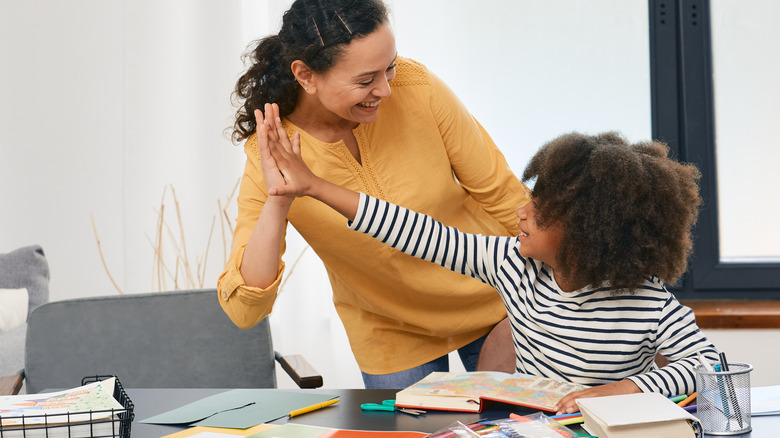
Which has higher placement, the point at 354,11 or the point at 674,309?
the point at 354,11

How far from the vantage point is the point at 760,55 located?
2809 millimetres

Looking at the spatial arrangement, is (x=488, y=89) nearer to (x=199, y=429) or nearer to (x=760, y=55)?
(x=760, y=55)

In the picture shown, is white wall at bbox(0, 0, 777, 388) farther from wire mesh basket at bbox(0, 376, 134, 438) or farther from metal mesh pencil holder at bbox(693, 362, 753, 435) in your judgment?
metal mesh pencil holder at bbox(693, 362, 753, 435)

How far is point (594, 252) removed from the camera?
4.09 feet

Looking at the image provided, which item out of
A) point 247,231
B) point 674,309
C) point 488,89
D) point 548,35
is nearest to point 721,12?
point 548,35

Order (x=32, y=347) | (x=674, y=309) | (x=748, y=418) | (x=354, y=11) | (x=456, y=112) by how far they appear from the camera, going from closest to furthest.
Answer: (x=748, y=418)
(x=674, y=309)
(x=354, y=11)
(x=456, y=112)
(x=32, y=347)

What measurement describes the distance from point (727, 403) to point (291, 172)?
0.79 meters

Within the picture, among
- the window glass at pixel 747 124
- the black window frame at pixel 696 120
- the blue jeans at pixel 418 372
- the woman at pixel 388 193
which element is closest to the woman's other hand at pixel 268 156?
the woman at pixel 388 193

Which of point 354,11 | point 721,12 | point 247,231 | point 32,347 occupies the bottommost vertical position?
point 32,347

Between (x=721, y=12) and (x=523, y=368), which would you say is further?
(x=721, y=12)

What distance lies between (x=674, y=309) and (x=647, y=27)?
1.91 m

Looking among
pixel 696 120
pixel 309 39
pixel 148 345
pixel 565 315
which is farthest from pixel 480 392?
pixel 696 120

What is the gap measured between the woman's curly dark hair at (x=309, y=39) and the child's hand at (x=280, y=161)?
13cm

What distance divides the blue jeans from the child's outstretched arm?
0.43 meters
